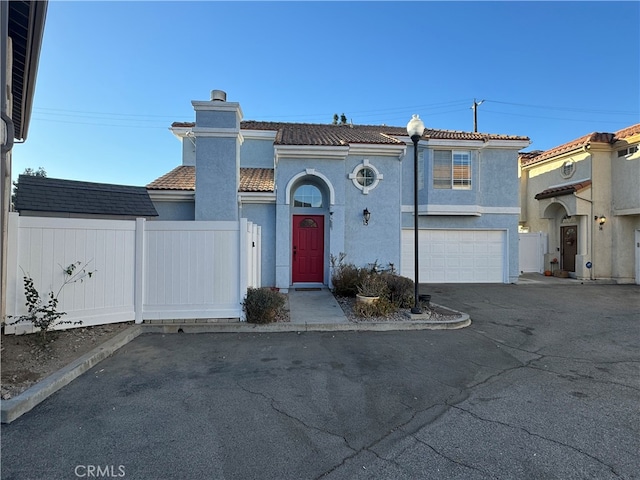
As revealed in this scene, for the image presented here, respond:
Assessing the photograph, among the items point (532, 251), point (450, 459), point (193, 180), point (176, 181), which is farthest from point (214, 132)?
point (532, 251)

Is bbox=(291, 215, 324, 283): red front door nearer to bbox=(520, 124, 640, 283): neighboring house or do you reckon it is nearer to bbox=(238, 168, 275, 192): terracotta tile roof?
bbox=(238, 168, 275, 192): terracotta tile roof

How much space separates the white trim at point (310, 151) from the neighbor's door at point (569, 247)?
12.8m

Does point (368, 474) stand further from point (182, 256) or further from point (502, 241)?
point (502, 241)

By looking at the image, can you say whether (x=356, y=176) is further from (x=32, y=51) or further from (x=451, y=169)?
(x=32, y=51)

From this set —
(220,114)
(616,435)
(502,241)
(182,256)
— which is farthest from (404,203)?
(616,435)

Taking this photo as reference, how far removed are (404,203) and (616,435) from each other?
34.8 feet

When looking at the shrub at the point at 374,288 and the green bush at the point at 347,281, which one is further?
the green bush at the point at 347,281

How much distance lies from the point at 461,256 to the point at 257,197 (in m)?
8.89

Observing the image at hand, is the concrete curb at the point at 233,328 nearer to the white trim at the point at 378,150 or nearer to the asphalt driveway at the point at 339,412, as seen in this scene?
the asphalt driveway at the point at 339,412

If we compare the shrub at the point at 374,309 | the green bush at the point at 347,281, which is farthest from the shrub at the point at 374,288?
the green bush at the point at 347,281

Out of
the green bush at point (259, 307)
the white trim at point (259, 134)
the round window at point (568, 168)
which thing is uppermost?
the white trim at point (259, 134)

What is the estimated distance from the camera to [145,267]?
6.31m

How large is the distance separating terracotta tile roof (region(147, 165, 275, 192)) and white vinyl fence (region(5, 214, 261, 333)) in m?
4.12

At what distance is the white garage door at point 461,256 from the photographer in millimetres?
13328
